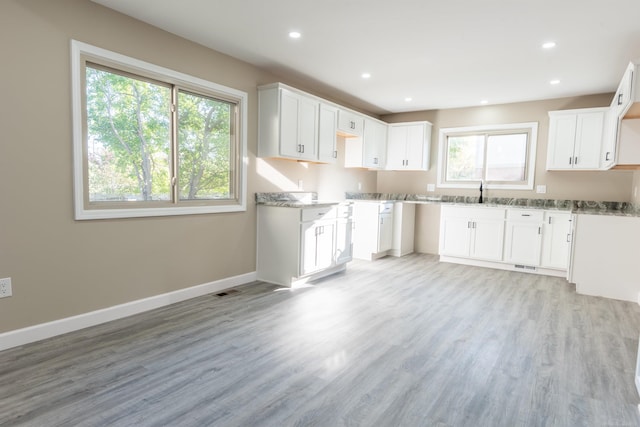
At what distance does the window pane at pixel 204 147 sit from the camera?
3537 millimetres

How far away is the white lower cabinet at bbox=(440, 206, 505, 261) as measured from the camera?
204 inches

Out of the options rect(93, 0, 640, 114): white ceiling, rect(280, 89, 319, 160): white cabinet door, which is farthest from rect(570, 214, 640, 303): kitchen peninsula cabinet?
rect(280, 89, 319, 160): white cabinet door

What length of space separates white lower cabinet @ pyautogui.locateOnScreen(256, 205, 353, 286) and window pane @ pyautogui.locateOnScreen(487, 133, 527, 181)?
294 cm

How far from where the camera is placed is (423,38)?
3.25 meters

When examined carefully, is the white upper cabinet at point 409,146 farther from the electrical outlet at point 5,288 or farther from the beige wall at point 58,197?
the electrical outlet at point 5,288

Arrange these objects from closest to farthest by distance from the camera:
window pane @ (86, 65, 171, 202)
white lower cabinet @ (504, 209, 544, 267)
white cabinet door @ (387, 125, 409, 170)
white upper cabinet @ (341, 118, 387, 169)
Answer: window pane @ (86, 65, 171, 202) < white lower cabinet @ (504, 209, 544, 267) < white upper cabinet @ (341, 118, 387, 169) < white cabinet door @ (387, 125, 409, 170)

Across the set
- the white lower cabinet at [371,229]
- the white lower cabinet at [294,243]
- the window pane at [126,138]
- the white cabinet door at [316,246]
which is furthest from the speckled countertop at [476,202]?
the window pane at [126,138]

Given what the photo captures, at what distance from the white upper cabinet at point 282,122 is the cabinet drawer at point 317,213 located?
68cm

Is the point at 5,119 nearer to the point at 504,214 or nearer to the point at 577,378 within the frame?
the point at 577,378

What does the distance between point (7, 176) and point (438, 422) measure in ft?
9.70

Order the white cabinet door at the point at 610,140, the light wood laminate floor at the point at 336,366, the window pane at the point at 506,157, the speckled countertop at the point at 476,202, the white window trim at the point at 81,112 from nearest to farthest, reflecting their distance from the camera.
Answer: the light wood laminate floor at the point at 336,366, the white window trim at the point at 81,112, the white cabinet door at the point at 610,140, the speckled countertop at the point at 476,202, the window pane at the point at 506,157

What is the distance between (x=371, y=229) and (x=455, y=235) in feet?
4.16

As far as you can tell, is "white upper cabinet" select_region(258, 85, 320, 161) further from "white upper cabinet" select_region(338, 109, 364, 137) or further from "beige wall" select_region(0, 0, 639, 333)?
"white upper cabinet" select_region(338, 109, 364, 137)

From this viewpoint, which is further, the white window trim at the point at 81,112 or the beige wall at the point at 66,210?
the white window trim at the point at 81,112
